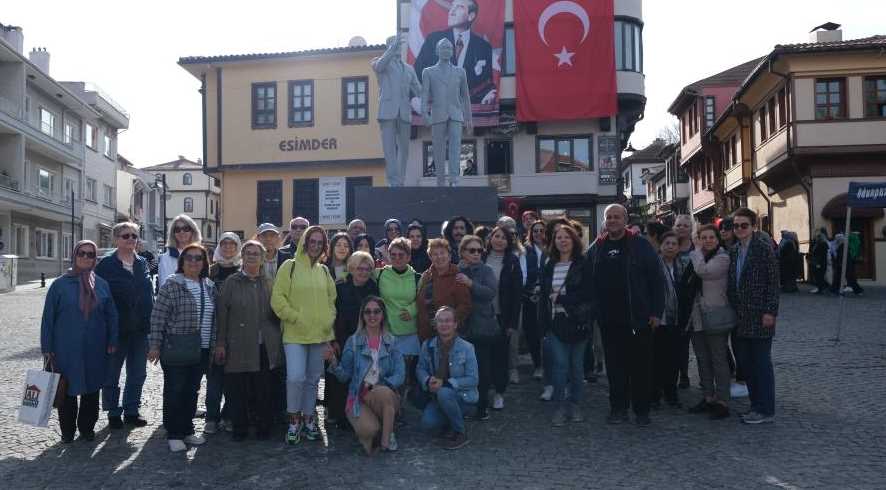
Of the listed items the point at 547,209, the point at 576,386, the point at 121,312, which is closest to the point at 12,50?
the point at 547,209

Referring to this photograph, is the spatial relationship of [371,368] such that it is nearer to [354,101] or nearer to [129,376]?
[129,376]

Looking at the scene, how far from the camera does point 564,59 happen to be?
92.2ft

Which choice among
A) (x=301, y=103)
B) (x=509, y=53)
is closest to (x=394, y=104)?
(x=509, y=53)

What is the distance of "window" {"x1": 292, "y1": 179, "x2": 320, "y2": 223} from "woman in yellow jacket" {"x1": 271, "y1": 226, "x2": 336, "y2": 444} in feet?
88.5

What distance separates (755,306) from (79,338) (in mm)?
5654

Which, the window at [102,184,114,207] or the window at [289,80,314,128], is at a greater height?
the window at [289,80,314,128]

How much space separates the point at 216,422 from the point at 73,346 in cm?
133

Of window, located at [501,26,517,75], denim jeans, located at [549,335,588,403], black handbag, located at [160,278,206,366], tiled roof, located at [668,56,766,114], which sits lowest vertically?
denim jeans, located at [549,335,588,403]

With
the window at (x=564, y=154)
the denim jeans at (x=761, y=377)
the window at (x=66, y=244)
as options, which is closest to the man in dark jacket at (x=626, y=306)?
the denim jeans at (x=761, y=377)

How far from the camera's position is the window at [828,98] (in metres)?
25.4

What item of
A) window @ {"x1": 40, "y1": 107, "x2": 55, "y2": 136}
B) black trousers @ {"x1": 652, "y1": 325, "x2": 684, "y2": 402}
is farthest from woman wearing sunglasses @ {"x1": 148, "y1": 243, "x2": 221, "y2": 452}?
window @ {"x1": 40, "y1": 107, "x2": 55, "y2": 136}

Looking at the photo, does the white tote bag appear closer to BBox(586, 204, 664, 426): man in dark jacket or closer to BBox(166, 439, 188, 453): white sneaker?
BBox(166, 439, 188, 453): white sneaker

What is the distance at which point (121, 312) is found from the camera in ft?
21.3

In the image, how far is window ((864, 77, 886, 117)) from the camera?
25.0 m
